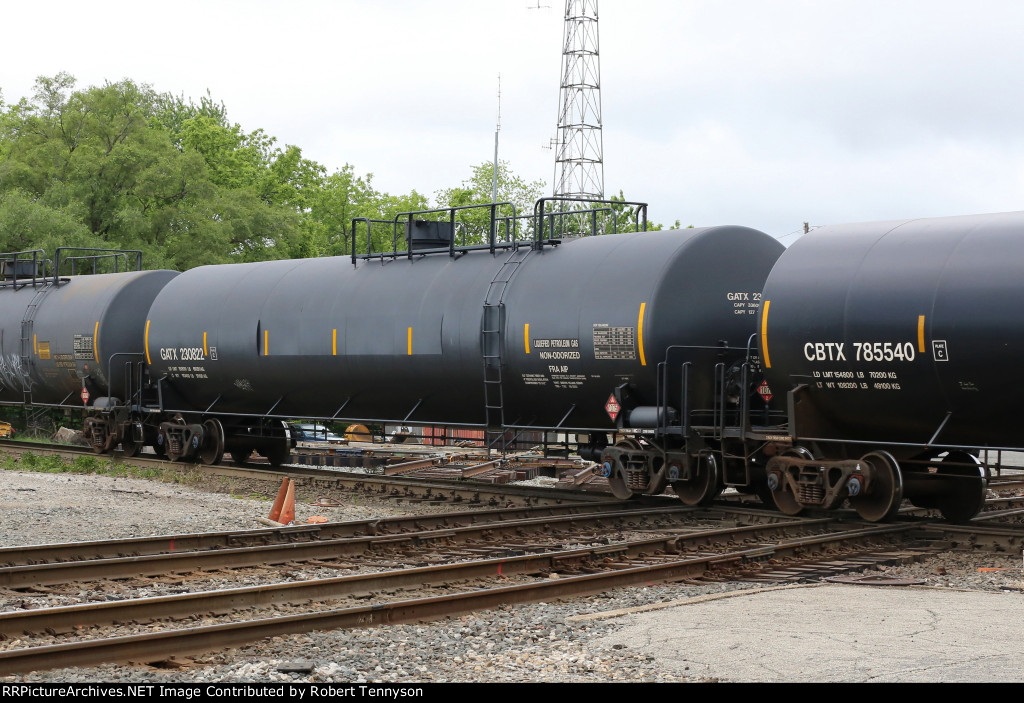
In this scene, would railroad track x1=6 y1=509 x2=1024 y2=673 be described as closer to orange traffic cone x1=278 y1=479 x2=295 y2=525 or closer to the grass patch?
orange traffic cone x1=278 y1=479 x2=295 y2=525

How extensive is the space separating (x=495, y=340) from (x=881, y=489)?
5886mm

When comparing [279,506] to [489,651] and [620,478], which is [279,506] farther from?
[489,651]

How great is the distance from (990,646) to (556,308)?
9407 mm

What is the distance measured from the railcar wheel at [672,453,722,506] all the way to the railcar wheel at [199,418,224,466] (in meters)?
9.81

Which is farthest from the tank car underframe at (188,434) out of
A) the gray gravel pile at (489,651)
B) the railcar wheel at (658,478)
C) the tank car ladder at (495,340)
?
the gray gravel pile at (489,651)

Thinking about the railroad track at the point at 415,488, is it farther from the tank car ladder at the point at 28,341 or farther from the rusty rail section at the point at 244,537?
the tank car ladder at the point at 28,341

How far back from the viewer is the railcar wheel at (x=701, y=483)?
51.8ft

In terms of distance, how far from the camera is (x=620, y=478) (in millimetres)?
16672

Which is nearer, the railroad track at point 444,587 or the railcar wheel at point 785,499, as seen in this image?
the railroad track at point 444,587

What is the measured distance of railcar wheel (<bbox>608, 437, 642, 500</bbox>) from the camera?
16328 millimetres

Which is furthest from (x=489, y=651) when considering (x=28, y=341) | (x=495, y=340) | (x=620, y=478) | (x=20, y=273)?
(x=20, y=273)

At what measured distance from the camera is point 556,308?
16312mm

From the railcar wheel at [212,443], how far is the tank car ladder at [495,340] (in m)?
7.12
